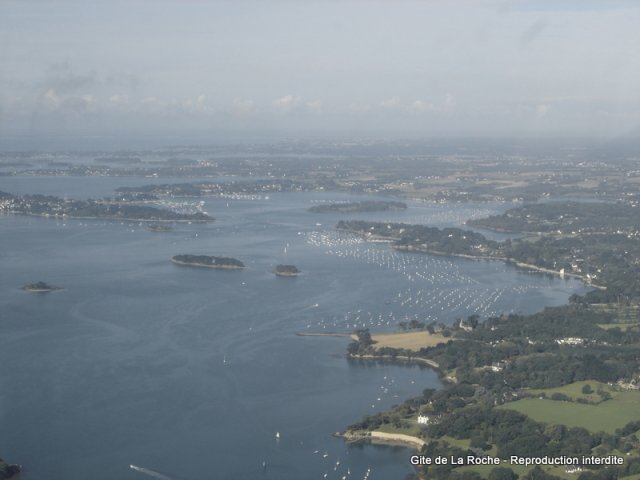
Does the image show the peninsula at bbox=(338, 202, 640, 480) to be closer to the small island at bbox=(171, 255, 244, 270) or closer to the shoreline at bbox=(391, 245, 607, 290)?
the shoreline at bbox=(391, 245, 607, 290)

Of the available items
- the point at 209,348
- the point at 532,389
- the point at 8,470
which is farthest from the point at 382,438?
the point at 209,348

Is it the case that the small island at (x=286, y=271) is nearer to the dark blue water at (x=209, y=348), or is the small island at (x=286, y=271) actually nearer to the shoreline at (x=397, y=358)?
the dark blue water at (x=209, y=348)

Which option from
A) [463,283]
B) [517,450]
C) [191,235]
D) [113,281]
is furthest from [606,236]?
[517,450]

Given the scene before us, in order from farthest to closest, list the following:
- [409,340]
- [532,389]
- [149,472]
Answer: [409,340] < [532,389] < [149,472]

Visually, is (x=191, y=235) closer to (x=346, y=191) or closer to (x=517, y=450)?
(x=346, y=191)

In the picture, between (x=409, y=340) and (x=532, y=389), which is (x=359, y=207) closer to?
(x=409, y=340)

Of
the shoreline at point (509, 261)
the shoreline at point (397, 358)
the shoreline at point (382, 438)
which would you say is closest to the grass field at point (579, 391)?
the shoreline at point (397, 358)
